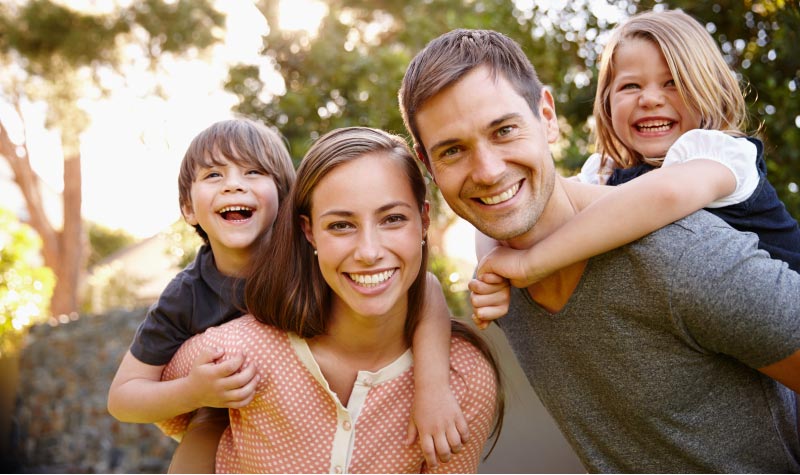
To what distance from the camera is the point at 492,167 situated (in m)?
2.17

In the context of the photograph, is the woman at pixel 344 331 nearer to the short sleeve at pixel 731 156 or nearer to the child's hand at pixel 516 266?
the child's hand at pixel 516 266

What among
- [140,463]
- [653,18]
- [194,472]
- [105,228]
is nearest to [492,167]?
[653,18]

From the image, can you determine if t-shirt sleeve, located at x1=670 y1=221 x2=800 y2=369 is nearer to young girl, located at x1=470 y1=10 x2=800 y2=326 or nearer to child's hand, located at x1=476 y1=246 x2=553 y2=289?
young girl, located at x1=470 y1=10 x2=800 y2=326

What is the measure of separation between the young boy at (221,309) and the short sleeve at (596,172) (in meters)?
0.84

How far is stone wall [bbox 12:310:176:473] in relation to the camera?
9.03 m

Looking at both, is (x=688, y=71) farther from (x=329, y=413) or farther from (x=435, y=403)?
(x=329, y=413)

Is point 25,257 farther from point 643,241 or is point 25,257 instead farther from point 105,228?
point 105,228

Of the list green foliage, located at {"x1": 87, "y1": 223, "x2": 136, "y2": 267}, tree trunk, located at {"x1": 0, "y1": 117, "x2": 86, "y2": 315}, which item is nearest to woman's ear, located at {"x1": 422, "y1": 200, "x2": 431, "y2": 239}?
tree trunk, located at {"x1": 0, "y1": 117, "x2": 86, "y2": 315}

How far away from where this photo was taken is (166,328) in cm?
278

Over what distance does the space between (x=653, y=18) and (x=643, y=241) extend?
4.23 feet

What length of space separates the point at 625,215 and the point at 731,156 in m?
0.48

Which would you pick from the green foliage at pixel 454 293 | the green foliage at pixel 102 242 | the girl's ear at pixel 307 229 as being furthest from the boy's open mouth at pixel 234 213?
the green foliage at pixel 102 242

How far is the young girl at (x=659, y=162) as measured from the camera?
2.06m

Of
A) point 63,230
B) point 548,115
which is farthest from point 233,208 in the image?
point 63,230
